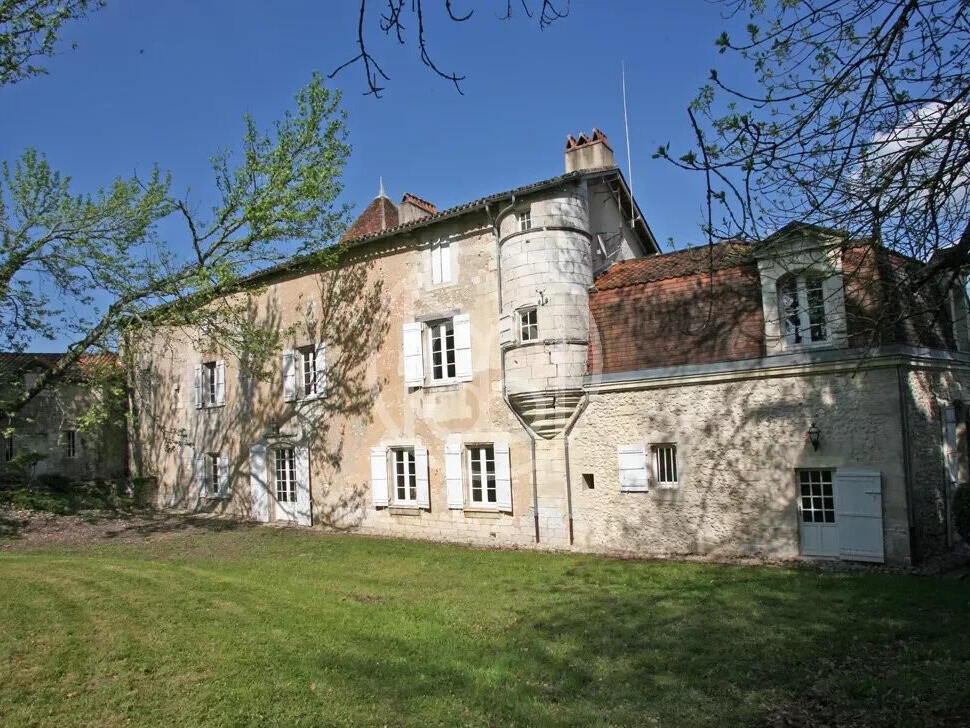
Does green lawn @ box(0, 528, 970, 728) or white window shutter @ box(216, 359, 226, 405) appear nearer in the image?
green lawn @ box(0, 528, 970, 728)

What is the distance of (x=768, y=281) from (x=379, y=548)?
8.91m

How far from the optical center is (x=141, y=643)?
642 centimetres

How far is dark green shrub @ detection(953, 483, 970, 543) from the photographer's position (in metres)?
9.29

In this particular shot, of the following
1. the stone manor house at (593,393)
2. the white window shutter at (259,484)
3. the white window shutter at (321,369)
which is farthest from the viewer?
the white window shutter at (259,484)

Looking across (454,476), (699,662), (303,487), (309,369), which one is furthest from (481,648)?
(309,369)

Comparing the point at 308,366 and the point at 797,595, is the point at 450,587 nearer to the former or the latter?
the point at 797,595

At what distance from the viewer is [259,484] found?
17.7 meters

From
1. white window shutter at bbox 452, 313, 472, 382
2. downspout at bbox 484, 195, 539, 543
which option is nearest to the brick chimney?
downspout at bbox 484, 195, 539, 543

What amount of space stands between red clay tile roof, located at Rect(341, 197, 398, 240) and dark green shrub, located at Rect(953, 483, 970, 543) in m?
15.1

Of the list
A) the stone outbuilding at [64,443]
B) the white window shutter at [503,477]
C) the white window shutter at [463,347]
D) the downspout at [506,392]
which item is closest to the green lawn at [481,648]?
the downspout at [506,392]

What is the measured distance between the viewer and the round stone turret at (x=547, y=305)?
12414 millimetres

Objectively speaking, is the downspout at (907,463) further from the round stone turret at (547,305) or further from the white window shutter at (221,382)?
the white window shutter at (221,382)

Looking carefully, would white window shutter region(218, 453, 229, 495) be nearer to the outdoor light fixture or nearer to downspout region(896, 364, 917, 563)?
the outdoor light fixture

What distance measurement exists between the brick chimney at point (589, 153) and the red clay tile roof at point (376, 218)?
6.73 m
